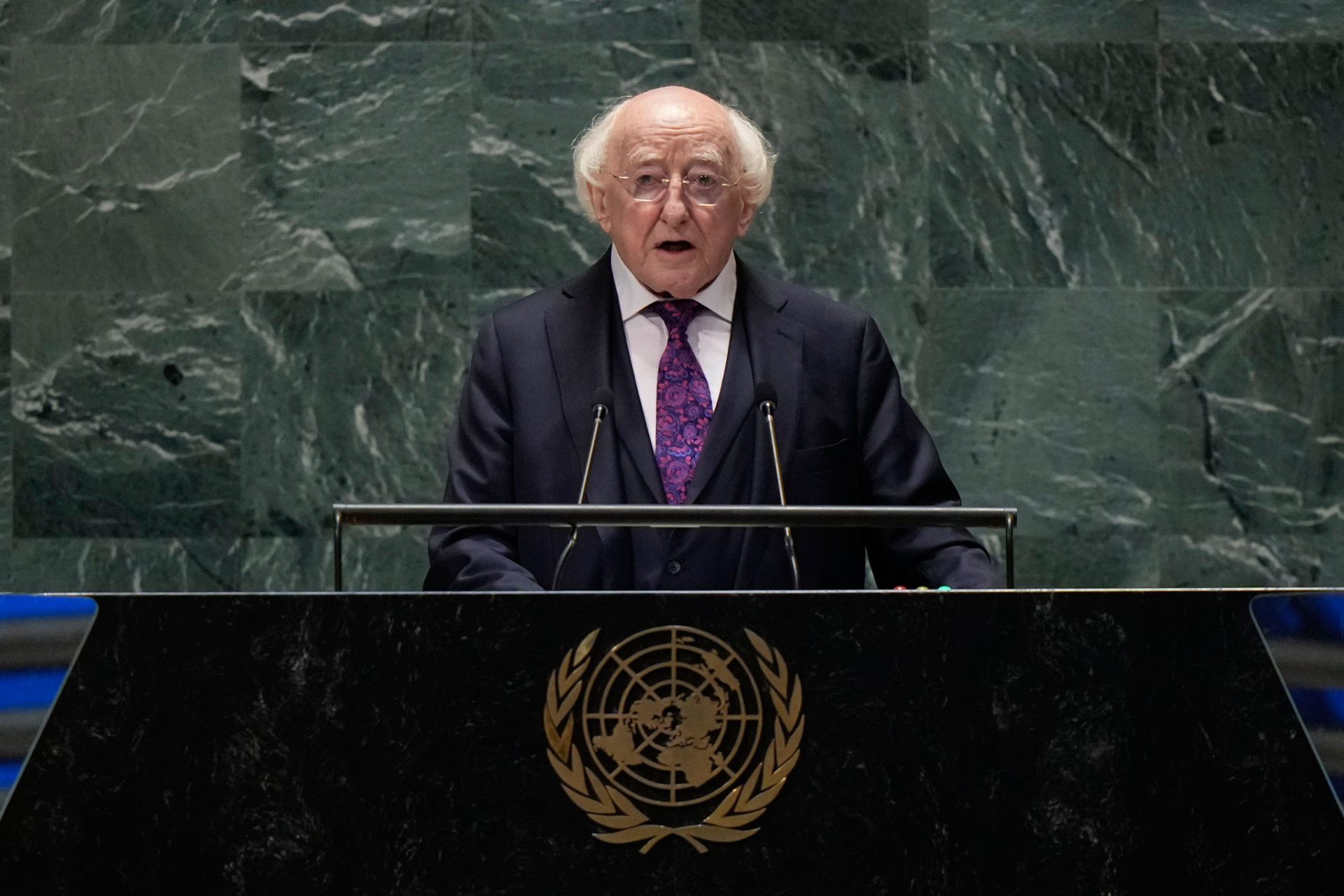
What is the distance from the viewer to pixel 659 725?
6.61 ft

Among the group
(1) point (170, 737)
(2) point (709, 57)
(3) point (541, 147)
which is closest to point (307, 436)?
(3) point (541, 147)

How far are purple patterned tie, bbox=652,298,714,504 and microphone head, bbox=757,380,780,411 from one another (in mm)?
326

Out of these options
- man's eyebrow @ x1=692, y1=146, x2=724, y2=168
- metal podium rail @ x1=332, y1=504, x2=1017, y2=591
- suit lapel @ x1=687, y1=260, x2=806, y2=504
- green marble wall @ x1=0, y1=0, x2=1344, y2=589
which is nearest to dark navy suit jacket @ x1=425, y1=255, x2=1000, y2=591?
suit lapel @ x1=687, y1=260, x2=806, y2=504

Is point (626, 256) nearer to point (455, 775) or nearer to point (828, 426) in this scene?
point (828, 426)

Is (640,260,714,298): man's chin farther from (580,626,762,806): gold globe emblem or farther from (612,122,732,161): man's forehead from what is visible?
(580,626,762,806): gold globe emblem

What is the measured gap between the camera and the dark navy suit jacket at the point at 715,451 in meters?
3.09

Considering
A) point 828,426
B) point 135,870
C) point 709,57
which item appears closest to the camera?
point 135,870

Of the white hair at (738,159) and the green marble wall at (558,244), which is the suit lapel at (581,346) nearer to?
the white hair at (738,159)

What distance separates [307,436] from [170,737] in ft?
9.82

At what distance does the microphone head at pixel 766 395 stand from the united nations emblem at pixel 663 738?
2.89 ft

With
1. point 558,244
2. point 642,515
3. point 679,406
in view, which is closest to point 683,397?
point 679,406

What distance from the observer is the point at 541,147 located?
195 inches

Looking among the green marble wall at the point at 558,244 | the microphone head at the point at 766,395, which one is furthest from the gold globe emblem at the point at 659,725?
the green marble wall at the point at 558,244

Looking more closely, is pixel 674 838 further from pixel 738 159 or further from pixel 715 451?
pixel 738 159
